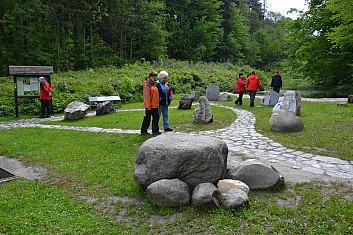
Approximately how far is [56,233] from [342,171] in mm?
5232

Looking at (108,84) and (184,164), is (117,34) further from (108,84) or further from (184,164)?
(184,164)

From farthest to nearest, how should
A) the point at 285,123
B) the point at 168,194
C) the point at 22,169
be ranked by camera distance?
1. the point at 285,123
2. the point at 22,169
3. the point at 168,194

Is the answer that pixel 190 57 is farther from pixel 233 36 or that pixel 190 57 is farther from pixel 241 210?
pixel 241 210

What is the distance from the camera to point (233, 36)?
2239 inches

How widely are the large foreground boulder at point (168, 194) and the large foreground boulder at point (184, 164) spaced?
24 centimetres

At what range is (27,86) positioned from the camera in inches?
→ 569

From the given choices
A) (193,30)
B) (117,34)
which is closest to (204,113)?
(117,34)

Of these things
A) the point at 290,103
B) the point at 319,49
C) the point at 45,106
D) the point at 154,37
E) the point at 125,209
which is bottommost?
the point at 125,209

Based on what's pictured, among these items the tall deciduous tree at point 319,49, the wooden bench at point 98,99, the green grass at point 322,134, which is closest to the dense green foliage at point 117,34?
the wooden bench at point 98,99

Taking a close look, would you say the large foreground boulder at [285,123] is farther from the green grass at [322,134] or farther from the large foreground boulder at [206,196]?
the large foreground boulder at [206,196]

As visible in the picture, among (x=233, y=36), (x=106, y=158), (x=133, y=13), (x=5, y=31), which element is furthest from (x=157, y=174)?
(x=233, y=36)

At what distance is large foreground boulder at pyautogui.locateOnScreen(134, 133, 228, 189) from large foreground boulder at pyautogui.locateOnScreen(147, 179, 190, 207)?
24 centimetres

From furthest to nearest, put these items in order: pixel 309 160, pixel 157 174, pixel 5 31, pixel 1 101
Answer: pixel 5 31
pixel 1 101
pixel 309 160
pixel 157 174

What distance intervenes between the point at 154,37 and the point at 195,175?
119 ft
